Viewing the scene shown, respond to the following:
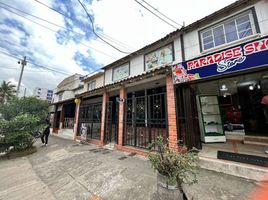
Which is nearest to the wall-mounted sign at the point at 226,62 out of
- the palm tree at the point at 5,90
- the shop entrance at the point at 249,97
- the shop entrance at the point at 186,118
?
the shop entrance at the point at 186,118

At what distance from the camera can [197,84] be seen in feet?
18.6

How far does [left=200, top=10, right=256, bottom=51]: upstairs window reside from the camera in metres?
5.46

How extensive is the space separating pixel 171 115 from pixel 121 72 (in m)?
7.01

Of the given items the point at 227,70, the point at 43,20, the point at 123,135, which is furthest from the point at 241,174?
the point at 43,20

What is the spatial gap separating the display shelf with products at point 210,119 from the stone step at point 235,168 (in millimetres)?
2368

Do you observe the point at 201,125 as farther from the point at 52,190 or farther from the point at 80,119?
the point at 80,119

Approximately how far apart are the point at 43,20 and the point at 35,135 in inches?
263

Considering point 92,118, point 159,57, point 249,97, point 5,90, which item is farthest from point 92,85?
point 5,90

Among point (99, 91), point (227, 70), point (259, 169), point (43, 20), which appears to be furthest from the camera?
point (99, 91)

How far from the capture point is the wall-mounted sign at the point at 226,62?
3082mm

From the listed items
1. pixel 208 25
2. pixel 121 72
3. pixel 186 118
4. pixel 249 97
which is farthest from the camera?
pixel 121 72

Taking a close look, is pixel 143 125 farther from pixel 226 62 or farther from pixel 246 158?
pixel 226 62

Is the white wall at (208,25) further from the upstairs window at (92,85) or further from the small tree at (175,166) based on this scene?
the upstairs window at (92,85)

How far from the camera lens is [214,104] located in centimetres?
640
